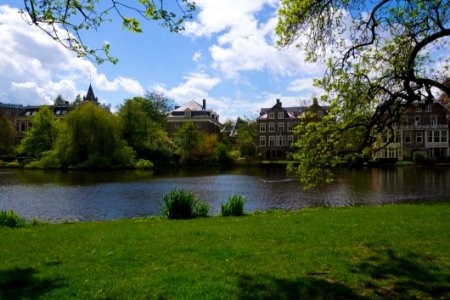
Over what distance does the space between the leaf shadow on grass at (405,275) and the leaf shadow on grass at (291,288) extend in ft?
1.54

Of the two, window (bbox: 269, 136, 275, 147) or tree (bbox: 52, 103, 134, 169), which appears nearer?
tree (bbox: 52, 103, 134, 169)

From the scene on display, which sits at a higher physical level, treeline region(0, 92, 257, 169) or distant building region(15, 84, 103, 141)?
distant building region(15, 84, 103, 141)

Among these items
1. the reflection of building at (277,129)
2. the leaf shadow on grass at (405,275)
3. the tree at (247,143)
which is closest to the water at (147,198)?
the leaf shadow on grass at (405,275)

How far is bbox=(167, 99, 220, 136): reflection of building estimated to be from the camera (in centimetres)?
8906

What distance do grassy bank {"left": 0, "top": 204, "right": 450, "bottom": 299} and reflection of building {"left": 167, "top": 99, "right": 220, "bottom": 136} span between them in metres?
78.3

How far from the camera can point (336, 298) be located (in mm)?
5078

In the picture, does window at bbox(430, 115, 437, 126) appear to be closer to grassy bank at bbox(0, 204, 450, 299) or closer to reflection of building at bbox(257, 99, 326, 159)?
A: reflection of building at bbox(257, 99, 326, 159)

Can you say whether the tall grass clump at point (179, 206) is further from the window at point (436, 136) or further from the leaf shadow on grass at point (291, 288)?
the window at point (436, 136)

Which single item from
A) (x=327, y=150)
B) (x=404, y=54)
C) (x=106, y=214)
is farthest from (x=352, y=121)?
(x=106, y=214)

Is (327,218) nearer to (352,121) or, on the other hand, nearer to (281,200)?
(352,121)

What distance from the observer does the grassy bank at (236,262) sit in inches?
213

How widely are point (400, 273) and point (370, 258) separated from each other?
3.19 feet

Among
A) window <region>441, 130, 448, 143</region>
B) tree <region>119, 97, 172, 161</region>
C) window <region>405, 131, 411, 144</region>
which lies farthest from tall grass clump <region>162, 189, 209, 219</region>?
window <region>441, 130, 448, 143</region>

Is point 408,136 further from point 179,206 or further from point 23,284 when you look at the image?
point 23,284
